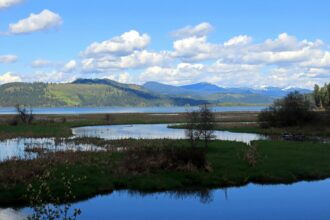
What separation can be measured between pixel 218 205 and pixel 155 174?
7.41 m

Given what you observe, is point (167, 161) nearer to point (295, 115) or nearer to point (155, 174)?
point (155, 174)

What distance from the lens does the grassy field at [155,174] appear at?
29891 mm

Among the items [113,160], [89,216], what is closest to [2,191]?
[89,216]

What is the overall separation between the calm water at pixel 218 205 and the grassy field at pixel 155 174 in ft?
4.66

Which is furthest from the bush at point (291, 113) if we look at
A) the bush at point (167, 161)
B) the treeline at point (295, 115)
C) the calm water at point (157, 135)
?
the bush at point (167, 161)

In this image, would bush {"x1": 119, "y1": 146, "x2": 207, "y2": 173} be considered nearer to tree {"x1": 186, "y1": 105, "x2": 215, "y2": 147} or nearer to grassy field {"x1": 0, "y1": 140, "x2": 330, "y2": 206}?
grassy field {"x1": 0, "y1": 140, "x2": 330, "y2": 206}

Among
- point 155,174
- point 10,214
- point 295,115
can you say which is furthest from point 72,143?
point 295,115

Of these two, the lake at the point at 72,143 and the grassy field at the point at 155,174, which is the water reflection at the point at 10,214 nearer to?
the grassy field at the point at 155,174

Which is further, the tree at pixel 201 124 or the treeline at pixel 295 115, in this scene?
the treeline at pixel 295 115

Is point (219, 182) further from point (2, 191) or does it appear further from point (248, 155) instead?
point (2, 191)

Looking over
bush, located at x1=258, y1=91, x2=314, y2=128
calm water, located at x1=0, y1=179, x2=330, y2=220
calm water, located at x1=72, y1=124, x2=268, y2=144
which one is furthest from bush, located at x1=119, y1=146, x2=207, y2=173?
bush, located at x1=258, y1=91, x2=314, y2=128

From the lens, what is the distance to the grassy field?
29891mm

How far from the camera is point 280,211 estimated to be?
2606 centimetres

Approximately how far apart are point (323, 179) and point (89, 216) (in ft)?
66.5
